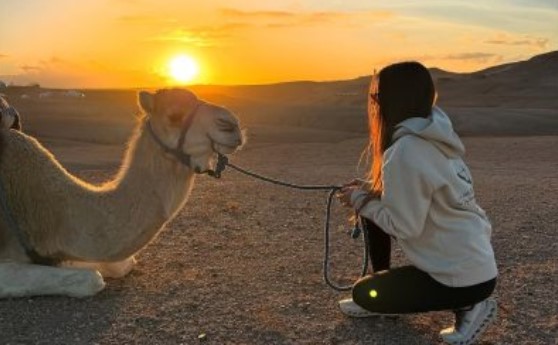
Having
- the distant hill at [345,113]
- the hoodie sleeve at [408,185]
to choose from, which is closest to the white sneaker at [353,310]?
the hoodie sleeve at [408,185]

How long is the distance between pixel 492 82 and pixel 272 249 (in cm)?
7462

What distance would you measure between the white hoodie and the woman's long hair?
0.06m

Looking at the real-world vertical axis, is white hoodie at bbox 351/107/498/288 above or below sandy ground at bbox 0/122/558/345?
above

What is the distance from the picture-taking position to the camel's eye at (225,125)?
15.3 ft

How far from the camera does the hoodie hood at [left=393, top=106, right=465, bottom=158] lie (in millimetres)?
3943

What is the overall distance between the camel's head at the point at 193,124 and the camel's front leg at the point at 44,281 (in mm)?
1025

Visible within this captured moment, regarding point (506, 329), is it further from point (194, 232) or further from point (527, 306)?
point (194, 232)

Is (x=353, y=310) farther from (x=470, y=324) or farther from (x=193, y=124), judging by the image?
(x=193, y=124)

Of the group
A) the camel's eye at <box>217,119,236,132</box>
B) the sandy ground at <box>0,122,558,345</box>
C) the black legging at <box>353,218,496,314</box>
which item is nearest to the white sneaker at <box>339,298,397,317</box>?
the sandy ground at <box>0,122,558,345</box>

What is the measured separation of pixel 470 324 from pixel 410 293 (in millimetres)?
364

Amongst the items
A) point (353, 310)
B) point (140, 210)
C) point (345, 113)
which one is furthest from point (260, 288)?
point (345, 113)

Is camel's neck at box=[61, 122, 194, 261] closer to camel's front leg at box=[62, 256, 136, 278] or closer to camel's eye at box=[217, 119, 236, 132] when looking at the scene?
camel's eye at box=[217, 119, 236, 132]

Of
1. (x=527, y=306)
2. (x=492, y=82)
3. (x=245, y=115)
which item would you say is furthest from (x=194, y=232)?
(x=492, y=82)

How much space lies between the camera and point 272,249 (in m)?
6.91
